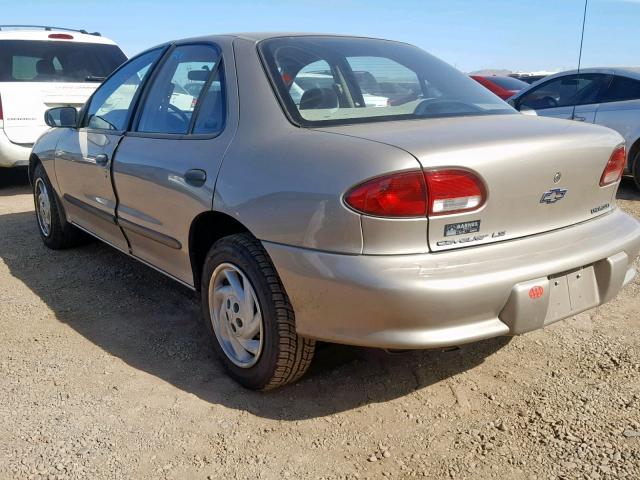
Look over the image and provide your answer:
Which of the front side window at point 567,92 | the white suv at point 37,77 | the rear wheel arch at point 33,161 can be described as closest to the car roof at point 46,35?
the white suv at point 37,77

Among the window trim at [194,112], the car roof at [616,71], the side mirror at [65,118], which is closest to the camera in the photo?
the window trim at [194,112]

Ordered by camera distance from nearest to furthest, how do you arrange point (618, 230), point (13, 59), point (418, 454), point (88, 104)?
point (418, 454), point (618, 230), point (88, 104), point (13, 59)

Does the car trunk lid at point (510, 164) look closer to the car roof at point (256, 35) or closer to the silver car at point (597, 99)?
the car roof at point (256, 35)

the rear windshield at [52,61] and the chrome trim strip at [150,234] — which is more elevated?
the rear windshield at [52,61]

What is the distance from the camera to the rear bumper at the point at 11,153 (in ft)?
22.3

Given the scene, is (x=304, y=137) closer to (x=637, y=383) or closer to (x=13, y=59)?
(x=637, y=383)

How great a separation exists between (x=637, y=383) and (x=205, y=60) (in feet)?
8.34

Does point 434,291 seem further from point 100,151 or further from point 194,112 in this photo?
point 100,151

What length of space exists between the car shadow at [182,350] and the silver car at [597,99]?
4.23 meters

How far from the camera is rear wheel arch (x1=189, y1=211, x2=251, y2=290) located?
281cm

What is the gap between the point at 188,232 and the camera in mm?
2973

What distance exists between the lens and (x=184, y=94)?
3240 millimetres

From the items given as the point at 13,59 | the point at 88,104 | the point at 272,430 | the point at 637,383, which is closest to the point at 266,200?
the point at 272,430

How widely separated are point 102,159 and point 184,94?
31.9 inches
